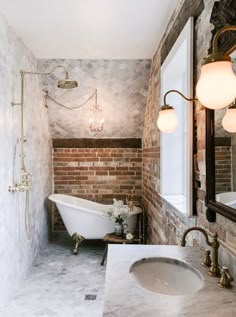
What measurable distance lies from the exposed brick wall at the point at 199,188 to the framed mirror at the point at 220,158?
8 cm

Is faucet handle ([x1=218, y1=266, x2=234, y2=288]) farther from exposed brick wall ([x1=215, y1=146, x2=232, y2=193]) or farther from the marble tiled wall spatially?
the marble tiled wall

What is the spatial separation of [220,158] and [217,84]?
538 millimetres

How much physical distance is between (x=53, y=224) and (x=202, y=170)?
3.55 meters

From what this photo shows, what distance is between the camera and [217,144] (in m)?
1.51

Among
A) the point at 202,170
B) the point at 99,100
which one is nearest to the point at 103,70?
the point at 99,100

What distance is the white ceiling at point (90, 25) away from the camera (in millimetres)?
2275

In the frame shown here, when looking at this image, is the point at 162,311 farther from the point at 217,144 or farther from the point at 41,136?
the point at 41,136

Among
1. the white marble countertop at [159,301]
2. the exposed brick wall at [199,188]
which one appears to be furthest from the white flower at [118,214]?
the white marble countertop at [159,301]

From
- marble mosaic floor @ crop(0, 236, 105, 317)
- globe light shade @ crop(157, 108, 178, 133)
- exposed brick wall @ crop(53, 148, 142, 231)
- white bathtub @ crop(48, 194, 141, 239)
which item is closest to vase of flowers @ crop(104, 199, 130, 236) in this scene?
white bathtub @ crop(48, 194, 141, 239)

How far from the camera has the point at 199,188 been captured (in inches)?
70.3

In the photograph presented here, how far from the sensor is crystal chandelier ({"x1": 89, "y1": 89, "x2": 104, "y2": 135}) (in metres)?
4.09

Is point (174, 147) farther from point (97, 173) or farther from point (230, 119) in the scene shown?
point (97, 173)

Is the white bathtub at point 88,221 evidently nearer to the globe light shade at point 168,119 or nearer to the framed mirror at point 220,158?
the globe light shade at point 168,119

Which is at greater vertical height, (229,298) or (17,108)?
(17,108)
